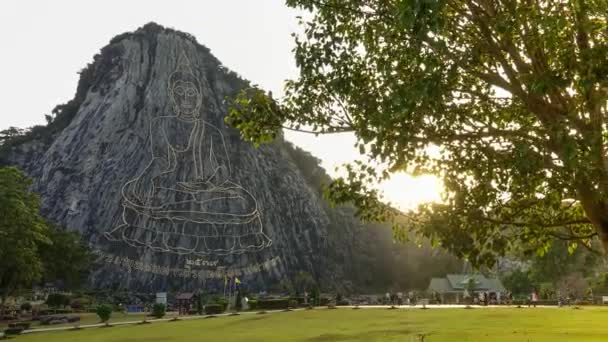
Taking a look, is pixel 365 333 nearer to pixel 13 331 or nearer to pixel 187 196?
pixel 13 331

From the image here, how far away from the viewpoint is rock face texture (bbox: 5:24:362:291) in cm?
8781

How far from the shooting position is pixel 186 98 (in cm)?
10119

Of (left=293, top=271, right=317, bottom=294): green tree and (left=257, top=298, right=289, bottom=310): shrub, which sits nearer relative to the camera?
(left=257, top=298, right=289, bottom=310): shrub

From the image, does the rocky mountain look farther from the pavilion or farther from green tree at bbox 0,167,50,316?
green tree at bbox 0,167,50,316

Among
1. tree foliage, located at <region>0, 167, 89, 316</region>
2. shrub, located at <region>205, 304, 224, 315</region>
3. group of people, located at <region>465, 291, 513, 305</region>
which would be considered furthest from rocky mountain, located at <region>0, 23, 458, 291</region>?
group of people, located at <region>465, 291, 513, 305</region>

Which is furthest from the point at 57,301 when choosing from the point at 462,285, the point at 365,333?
the point at 462,285

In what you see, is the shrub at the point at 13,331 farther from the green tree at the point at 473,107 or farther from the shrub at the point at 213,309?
the green tree at the point at 473,107

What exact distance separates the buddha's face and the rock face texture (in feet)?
0.87

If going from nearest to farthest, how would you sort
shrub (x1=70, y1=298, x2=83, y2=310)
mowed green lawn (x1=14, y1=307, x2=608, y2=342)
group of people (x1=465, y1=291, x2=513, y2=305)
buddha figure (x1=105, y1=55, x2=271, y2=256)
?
mowed green lawn (x1=14, y1=307, x2=608, y2=342)
shrub (x1=70, y1=298, x2=83, y2=310)
group of people (x1=465, y1=291, x2=513, y2=305)
buddha figure (x1=105, y1=55, x2=271, y2=256)

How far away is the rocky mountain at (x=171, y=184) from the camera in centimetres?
8800

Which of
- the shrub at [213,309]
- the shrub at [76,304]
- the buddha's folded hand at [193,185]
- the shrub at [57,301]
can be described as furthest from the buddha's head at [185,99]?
the shrub at [213,309]

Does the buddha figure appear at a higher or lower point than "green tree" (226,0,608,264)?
higher

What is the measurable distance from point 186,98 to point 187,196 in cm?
1894

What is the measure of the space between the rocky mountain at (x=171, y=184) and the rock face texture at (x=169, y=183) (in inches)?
9.8
